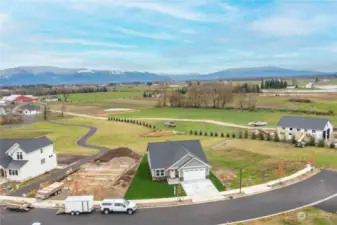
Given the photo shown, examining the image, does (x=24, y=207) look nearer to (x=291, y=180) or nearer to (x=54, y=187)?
(x=54, y=187)

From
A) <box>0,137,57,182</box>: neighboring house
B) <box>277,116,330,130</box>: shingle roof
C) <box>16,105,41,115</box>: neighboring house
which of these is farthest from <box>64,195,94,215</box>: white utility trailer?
<box>16,105,41,115</box>: neighboring house

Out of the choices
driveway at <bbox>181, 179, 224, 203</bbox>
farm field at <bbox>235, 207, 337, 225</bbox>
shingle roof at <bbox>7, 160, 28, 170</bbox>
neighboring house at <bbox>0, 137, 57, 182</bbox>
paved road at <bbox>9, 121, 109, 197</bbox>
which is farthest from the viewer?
neighboring house at <bbox>0, 137, 57, 182</bbox>

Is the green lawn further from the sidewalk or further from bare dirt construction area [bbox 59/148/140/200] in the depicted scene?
the sidewalk

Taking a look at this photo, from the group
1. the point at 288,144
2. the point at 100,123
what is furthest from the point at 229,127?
the point at 100,123

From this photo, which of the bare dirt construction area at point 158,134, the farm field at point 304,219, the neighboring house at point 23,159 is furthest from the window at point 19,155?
the bare dirt construction area at point 158,134

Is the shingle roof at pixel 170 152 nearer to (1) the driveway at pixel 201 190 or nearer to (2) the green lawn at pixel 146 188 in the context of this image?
(2) the green lawn at pixel 146 188

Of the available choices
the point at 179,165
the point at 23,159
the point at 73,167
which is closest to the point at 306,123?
the point at 179,165
